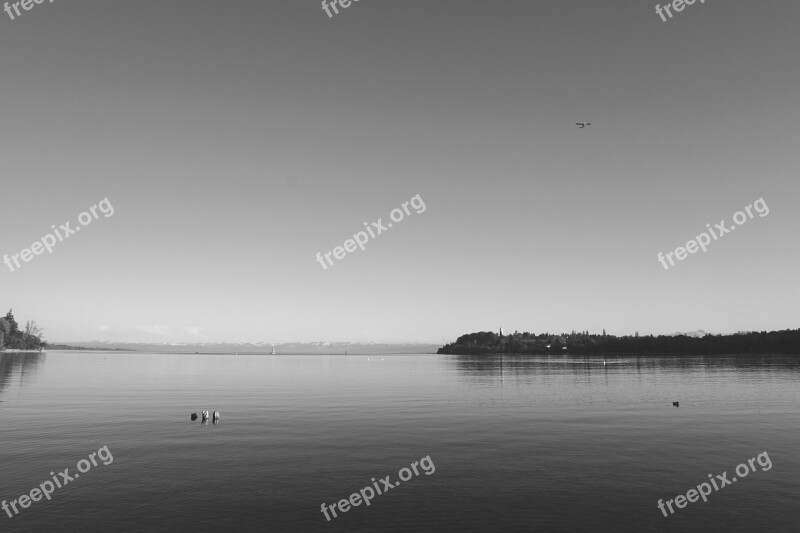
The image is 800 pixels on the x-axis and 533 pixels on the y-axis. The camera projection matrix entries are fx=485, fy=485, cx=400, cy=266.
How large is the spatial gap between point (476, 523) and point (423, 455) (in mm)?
15656

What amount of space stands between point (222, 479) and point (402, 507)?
13.6 metres

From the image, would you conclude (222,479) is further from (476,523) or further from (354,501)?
(476,523)

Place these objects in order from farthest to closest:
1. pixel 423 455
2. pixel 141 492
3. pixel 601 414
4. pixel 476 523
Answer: pixel 601 414 < pixel 423 455 < pixel 141 492 < pixel 476 523

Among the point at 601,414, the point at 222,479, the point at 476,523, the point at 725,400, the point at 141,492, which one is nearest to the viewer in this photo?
the point at 476,523

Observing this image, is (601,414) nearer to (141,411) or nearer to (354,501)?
(354,501)

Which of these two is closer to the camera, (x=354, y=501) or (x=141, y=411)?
(x=354, y=501)

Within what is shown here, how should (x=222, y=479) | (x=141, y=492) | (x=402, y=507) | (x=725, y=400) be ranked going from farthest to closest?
(x=725, y=400) → (x=222, y=479) → (x=141, y=492) → (x=402, y=507)

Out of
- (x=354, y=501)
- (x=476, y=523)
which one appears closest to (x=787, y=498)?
(x=476, y=523)

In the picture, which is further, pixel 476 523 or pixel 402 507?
pixel 402 507

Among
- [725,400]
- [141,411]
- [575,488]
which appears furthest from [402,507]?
[725,400]

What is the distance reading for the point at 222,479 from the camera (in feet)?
113

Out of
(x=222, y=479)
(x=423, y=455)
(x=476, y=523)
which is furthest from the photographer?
(x=423, y=455)

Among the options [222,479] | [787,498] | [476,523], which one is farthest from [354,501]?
[787,498]

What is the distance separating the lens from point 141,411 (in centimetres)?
6894
